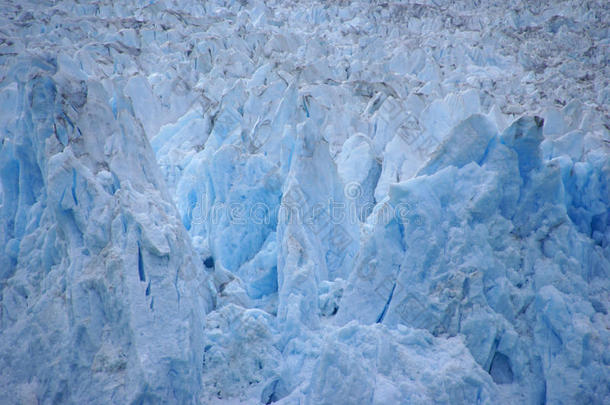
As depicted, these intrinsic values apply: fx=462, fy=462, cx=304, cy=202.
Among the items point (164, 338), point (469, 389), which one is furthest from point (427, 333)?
point (164, 338)

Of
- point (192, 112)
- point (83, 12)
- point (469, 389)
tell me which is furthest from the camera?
point (83, 12)

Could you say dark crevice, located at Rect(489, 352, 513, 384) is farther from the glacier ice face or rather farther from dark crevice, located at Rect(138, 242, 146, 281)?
dark crevice, located at Rect(138, 242, 146, 281)

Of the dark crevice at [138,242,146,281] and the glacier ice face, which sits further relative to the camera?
the dark crevice at [138,242,146,281]

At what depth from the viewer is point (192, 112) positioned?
686 centimetres

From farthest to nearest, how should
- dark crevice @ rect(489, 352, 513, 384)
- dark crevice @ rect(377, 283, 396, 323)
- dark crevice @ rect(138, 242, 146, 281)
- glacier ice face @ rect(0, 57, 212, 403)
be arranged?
dark crevice @ rect(377, 283, 396, 323) → dark crevice @ rect(489, 352, 513, 384) → dark crevice @ rect(138, 242, 146, 281) → glacier ice face @ rect(0, 57, 212, 403)

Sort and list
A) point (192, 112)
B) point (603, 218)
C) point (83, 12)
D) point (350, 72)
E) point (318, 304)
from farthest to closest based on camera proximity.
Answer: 1. point (83, 12)
2. point (350, 72)
3. point (192, 112)
4. point (603, 218)
5. point (318, 304)

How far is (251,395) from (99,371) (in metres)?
1.03

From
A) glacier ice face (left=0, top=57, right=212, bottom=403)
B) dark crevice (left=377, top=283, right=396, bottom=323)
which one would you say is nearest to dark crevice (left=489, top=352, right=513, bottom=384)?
dark crevice (left=377, top=283, right=396, bottom=323)

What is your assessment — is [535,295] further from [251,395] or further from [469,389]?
[251,395]

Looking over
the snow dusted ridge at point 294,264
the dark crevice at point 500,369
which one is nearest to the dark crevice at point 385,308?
the snow dusted ridge at point 294,264

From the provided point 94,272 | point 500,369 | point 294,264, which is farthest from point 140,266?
point 500,369

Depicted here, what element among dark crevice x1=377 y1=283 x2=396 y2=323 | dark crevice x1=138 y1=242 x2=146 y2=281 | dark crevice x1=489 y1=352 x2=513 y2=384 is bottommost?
dark crevice x1=489 y1=352 x2=513 y2=384

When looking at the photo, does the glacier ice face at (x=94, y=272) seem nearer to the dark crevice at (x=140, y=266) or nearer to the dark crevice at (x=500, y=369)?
the dark crevice at (x=140, y=266)

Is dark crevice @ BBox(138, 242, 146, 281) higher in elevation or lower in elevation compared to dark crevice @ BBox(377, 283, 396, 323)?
higher
